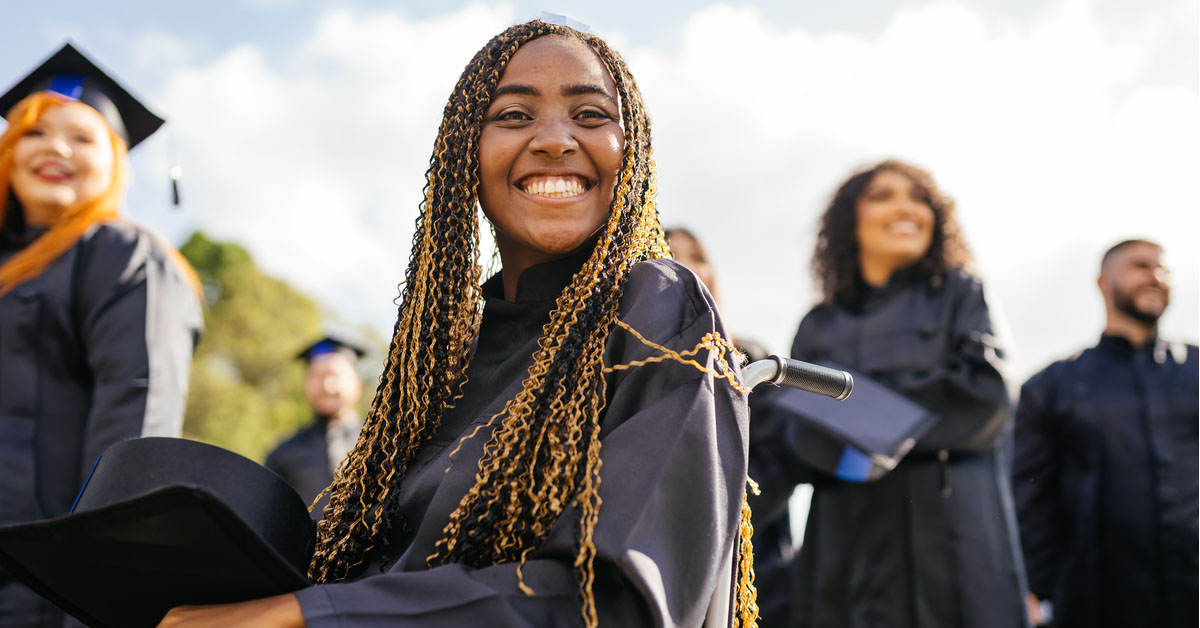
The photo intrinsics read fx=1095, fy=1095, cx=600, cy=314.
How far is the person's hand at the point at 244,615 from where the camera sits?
1.55 meters

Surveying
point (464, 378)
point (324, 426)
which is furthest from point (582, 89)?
point (324, 426)

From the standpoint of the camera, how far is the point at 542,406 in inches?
72.5

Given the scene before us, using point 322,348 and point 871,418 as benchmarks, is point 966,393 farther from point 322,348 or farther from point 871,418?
point 322,348

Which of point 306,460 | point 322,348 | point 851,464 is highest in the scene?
point 322,348


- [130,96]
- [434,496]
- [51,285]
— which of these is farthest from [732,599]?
[130,96]

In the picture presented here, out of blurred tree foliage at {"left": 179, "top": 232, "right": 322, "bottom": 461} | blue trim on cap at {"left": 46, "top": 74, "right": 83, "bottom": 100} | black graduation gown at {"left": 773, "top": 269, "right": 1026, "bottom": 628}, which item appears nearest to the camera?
blue trim on cap at {"left": 46, "top": 74, "right": 83, "bottom": 100}

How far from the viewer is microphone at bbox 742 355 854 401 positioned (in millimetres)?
1895

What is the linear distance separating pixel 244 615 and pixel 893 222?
4.08 m

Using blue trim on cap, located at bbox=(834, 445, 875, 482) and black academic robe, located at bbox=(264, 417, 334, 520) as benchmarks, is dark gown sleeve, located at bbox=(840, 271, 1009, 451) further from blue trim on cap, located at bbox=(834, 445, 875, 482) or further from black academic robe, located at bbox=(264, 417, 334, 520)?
black academic robe, located at bbox=(264, 417, 334, 520)

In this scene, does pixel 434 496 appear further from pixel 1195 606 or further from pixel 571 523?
pixel 1195 606

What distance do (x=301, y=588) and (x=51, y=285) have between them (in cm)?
235

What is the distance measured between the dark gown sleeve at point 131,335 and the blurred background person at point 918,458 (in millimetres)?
2506

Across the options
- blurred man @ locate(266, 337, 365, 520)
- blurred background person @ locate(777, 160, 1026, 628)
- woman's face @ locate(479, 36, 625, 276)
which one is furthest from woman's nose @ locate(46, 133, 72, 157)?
blurred man @ locate(266, 337, 365, 520)

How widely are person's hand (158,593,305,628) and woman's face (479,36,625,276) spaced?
0.87 m
